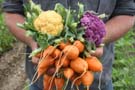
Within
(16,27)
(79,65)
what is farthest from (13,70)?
(79,65)

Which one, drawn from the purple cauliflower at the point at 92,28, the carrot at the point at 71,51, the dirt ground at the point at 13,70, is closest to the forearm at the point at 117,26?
the purple cauliflower at the point at 92,28

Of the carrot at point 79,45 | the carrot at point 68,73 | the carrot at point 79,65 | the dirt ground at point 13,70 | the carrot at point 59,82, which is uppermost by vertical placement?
the carrot at point 79,45

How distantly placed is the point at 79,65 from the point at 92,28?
0.19 metres

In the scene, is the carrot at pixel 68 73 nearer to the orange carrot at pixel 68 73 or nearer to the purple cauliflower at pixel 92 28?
the orange carrot at pixel 68 73

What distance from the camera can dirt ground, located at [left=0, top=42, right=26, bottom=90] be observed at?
13.9 ft

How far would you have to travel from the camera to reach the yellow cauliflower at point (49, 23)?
1.93 metres

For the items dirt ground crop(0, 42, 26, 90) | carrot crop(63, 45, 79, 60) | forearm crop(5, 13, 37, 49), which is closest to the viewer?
carrot crop(63, 45, 79, 60)

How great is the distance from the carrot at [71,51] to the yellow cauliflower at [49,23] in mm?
87

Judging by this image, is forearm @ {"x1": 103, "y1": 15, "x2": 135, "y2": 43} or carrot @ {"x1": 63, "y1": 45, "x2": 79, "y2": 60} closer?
carrot @ {"x1": 63, "y1": 45, "x2": 79, "y2": 60}

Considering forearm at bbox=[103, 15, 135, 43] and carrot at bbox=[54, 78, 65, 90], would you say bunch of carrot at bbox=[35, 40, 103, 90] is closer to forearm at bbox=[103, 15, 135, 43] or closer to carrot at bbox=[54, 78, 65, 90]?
carrot at bbox=[54, 78, 65, 90]

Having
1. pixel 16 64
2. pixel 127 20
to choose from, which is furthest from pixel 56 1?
pixel 16 64

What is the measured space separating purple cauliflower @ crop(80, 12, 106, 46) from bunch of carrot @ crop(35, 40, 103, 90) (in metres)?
0.06

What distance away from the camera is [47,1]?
7.37ft

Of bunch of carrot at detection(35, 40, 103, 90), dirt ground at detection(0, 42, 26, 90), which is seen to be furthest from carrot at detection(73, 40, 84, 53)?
dirt ground at detection(0, 42, 26, 90)
